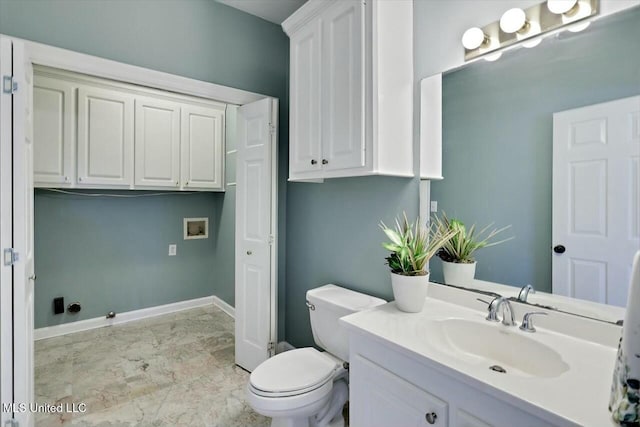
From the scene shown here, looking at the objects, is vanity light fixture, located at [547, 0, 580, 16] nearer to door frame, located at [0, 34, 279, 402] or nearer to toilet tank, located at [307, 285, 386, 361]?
toilet tank, located at [307, 285, 386, 361]

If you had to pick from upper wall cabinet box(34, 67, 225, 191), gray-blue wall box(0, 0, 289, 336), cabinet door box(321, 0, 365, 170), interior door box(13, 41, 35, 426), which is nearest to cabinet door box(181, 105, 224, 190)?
upper wall cabinet box(34, 67, 225, 191)

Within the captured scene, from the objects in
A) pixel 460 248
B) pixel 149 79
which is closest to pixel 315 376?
pixel 460 248

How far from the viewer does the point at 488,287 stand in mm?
1340

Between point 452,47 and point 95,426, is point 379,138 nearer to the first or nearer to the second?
point 452,47

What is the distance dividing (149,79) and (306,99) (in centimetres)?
96

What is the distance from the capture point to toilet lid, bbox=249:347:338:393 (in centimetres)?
143

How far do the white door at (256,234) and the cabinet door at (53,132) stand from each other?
1570 mm

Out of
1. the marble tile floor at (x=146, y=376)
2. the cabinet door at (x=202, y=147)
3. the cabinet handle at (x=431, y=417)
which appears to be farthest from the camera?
the cabinet door at (x=202, y=147)

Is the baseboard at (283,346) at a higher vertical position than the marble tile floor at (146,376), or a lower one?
higher

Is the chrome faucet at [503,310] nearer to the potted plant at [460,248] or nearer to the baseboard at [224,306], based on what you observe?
the potted plant at [460,248]

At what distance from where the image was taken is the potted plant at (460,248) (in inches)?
54.3

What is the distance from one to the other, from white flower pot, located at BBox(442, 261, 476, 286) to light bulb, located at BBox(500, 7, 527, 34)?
96cm

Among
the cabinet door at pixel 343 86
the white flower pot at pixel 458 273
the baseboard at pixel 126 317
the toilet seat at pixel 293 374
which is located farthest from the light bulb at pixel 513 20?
the baseboard at pixel 126 317

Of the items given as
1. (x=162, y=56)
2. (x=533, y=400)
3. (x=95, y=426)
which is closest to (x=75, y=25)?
(x=162, y=56)
